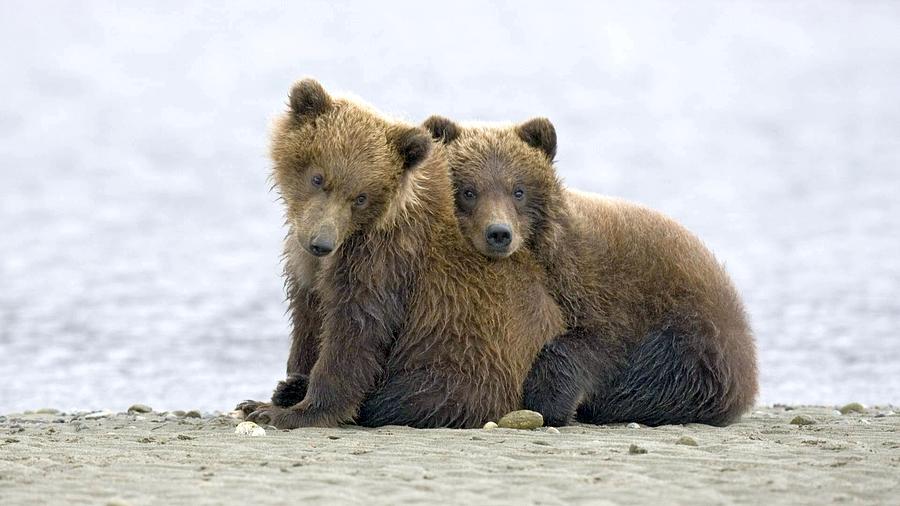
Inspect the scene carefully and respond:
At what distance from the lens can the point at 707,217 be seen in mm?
27234

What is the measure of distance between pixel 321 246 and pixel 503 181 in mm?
1570

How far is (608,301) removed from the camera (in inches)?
348

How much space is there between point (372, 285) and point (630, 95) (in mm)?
29820

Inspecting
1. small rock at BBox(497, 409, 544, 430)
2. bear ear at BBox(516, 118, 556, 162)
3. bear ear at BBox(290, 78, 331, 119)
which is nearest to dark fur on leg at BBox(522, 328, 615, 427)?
small rock at BBox(497, 409, 544, 430)

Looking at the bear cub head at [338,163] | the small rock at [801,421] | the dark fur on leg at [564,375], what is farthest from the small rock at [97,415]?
the small rock at [801,421]

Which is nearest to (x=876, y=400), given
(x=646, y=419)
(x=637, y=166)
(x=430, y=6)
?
(x=646, y=419)

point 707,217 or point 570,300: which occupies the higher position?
point 707,217

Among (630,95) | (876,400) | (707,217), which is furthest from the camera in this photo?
(630,95)

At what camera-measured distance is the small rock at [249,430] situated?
7.89 meters

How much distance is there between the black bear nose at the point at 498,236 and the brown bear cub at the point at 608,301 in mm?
125

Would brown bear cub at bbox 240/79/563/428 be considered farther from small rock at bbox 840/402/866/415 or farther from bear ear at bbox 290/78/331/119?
small rock at bbox 840/402/866/415

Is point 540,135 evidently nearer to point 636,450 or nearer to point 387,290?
point 387,290

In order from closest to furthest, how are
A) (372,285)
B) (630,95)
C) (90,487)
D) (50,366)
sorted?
1. (90,487)
2. (372,285)
3. (50,366)
4. (630,95)

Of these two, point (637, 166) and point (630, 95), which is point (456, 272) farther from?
point (630, 95)
